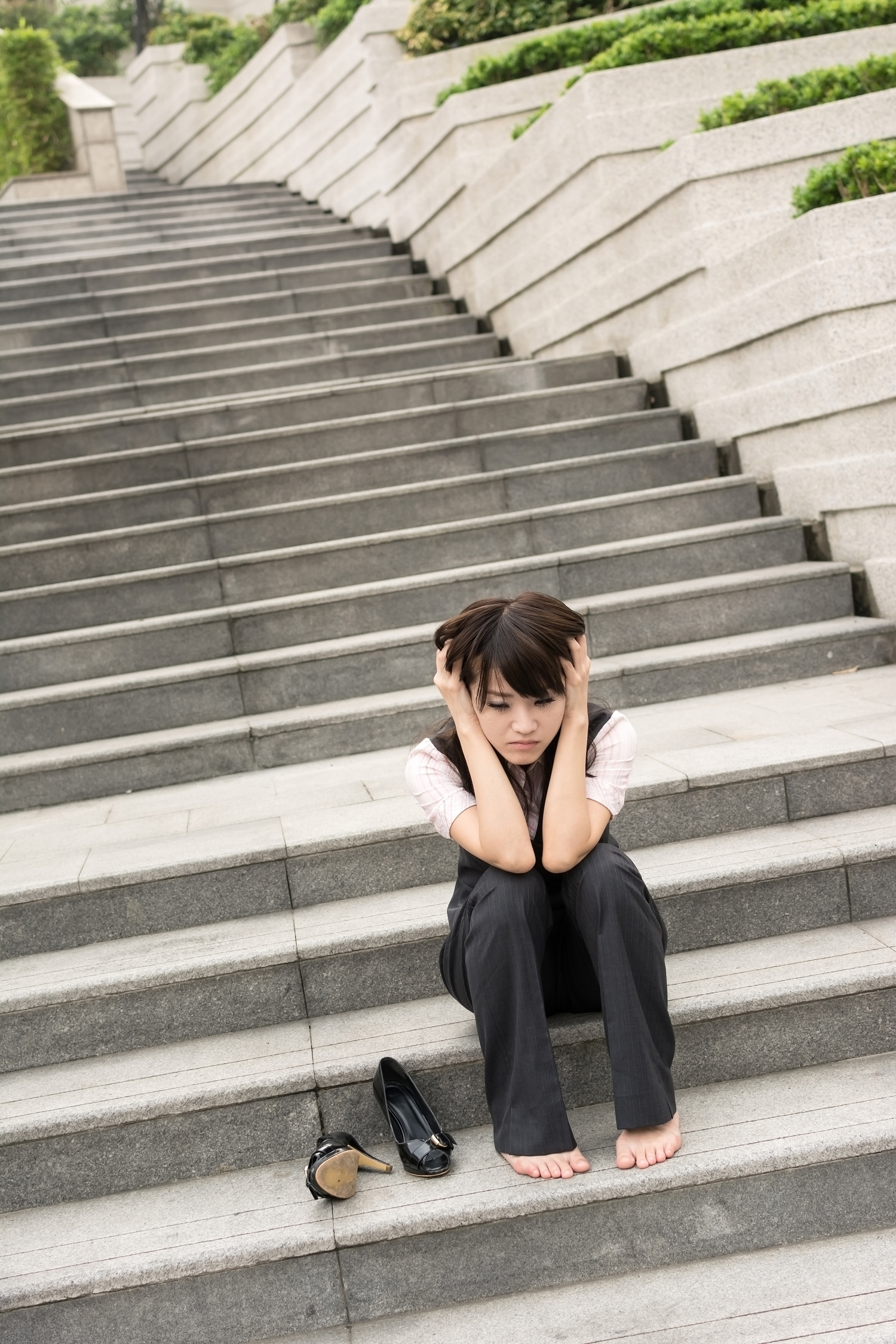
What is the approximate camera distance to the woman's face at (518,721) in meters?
2.59

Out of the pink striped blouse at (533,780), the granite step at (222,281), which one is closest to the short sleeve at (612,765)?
the pink striped blouse at (533,780)

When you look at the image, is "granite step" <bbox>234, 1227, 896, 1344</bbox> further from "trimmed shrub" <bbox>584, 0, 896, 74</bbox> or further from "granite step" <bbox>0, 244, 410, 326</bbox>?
"granite step" <bbox>0, 244, 410, 326</bbox>

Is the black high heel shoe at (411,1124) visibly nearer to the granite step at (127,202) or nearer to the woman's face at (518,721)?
the woman's face at (518,721)

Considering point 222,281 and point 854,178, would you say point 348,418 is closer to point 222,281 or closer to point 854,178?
point 222,281

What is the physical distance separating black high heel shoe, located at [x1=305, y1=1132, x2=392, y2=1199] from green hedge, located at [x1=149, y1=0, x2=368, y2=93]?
10454 mm

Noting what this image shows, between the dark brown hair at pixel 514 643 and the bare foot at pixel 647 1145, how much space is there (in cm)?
98

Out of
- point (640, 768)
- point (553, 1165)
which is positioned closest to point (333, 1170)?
point (553, 1165)

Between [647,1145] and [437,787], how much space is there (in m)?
0.90

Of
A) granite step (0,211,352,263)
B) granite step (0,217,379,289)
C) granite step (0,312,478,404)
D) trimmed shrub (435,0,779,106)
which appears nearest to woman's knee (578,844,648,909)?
granite step (0,312,478,404)


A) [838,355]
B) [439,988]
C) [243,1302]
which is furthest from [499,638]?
[838,355]

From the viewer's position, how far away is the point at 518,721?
2.60 metres

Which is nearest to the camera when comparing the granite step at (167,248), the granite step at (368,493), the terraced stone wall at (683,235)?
the terraced stone wall at (683,235)

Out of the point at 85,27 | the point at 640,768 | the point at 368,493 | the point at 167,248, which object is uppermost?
the point at 85,27

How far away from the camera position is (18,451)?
6.50 meters
